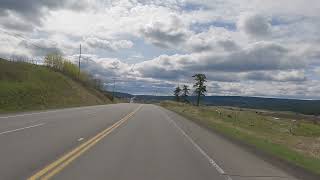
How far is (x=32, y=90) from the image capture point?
77375 mm

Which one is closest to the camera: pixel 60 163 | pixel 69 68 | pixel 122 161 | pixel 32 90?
pixel 60 163

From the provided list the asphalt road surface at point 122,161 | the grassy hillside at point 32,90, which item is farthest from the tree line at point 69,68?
the asphalt road surface at point 122,161

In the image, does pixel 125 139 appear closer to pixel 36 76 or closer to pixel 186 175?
pixel 186 175

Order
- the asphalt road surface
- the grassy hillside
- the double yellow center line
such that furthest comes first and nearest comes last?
the grassy hillside, the asphalt road surface, the double yellow center line

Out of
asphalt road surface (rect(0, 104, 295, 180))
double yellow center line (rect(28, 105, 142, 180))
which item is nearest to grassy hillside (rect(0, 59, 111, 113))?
asphalt road surface (rect(0, 104, 295, 180))

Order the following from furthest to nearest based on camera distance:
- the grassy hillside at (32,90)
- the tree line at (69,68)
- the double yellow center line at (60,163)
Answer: the tree line at (69,68) → the grassy hillside at (32,90) → the double yellow center line at (60,163)

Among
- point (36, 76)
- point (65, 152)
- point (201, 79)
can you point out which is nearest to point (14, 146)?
point (65, 152)

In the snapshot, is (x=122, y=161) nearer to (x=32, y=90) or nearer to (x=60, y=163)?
(x=60, y=163)

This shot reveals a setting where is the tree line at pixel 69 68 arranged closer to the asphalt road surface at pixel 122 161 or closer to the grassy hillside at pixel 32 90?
the grassy hillside at pixel 32 90

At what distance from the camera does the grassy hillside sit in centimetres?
6256

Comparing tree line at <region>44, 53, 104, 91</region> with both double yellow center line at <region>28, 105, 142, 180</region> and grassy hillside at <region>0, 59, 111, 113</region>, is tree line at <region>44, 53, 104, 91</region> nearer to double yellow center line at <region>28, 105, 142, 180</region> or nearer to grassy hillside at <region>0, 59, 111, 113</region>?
grassy hillside at <region>0, 59, 111, 113</region>

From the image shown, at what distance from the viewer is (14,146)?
1570 cm

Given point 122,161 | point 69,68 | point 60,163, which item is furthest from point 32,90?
point 69,68

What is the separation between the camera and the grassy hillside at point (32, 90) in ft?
205
